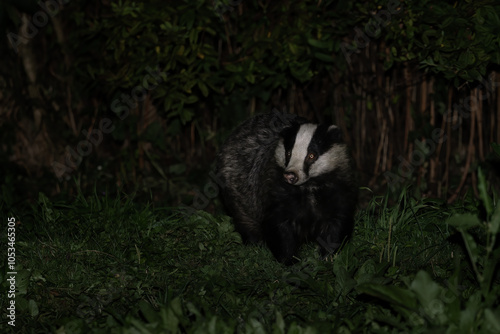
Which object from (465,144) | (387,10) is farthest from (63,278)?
(465,144)

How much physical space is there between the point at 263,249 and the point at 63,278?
112 centimetres

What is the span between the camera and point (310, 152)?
361 cm

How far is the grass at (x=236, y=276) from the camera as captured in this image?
245 centimetres

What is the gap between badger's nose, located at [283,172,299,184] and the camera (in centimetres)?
343

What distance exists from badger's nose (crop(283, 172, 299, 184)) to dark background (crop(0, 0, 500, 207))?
3.92 ft

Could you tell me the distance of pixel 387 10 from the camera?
4.31 meters

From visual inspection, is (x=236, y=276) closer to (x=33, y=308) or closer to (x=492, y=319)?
(x=33, y=308)

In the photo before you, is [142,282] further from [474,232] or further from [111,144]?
[111,144]

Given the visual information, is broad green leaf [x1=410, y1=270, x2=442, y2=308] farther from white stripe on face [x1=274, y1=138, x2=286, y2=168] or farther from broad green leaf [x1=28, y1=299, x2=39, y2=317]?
broad green leaf [x1=28, y1=299, x2=39, y2=317]

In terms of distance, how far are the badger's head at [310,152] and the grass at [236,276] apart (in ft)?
1.39

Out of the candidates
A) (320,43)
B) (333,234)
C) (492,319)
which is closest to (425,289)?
(492,319)

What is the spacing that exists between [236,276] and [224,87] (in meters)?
2.25

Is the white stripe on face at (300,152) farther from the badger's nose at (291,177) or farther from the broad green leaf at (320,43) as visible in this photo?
the broad green leaf at (320,43)

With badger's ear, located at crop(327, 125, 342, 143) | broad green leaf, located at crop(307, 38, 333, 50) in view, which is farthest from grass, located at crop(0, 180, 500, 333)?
broad green leaf, located at crop(307, 38, 333, 50)
